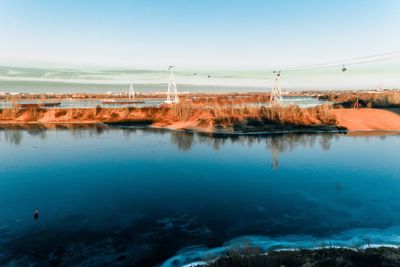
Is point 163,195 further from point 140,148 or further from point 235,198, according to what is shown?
point 140,148

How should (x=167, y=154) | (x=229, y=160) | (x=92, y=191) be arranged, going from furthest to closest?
(x=167, y=154), (x=229, y=160), (x=92, y=191)

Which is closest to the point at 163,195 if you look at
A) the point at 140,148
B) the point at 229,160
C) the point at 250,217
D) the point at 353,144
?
the point at 250,217

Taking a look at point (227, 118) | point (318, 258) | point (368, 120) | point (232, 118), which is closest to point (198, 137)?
point (227, 118)

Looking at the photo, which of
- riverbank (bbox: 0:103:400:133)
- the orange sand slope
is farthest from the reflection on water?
the orange sand slope

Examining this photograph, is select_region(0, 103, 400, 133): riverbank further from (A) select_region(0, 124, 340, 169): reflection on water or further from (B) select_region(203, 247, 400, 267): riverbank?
(B) select_region(203, 247, 400, 267): riverbank

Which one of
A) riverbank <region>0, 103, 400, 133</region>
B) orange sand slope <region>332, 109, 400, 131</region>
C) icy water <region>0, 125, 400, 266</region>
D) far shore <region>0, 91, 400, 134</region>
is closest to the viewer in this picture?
icy water <region>0, 125, 400, 266</region>


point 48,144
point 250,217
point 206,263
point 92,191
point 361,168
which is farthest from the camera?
point 48,144
